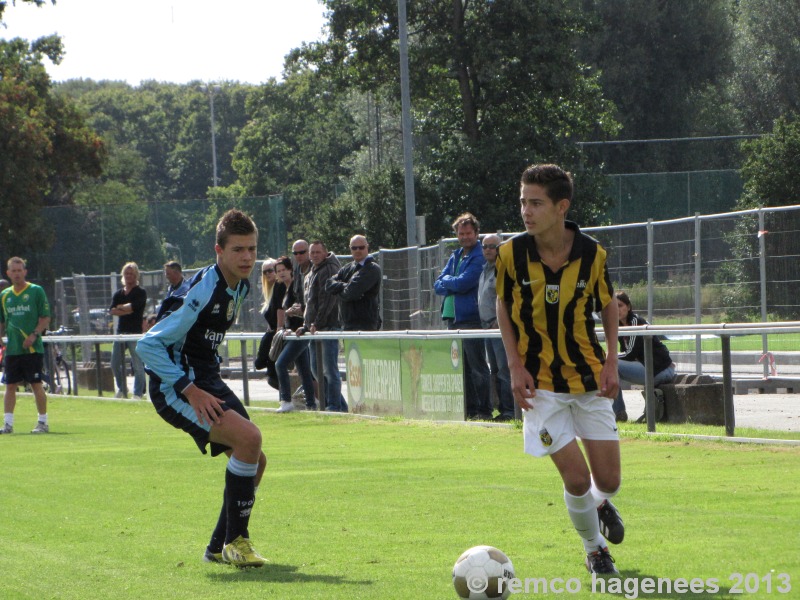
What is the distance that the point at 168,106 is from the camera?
486 feet

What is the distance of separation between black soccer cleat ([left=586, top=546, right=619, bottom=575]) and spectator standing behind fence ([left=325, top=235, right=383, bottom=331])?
9833 mm

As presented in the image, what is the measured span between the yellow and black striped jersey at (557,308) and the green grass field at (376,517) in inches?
35.3

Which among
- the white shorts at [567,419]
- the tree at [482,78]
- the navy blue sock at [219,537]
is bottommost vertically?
the navy blue sock at [219,537]

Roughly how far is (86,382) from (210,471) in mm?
16150

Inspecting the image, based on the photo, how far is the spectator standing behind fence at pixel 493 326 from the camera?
1349 centimetres

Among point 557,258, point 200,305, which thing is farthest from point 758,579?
point 200,305

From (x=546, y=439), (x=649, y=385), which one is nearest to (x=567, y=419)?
(x=546, y=439)

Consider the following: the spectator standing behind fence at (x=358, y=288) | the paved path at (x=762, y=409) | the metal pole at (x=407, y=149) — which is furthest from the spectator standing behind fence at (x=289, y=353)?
the metal pole at (x=407, y=149)

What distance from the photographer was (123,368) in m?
22.4

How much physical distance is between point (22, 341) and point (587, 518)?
1182 centimetres

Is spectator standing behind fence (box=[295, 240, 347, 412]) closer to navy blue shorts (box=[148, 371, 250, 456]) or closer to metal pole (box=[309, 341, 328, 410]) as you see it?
metal pole (box=[309, 341, 328, 410])

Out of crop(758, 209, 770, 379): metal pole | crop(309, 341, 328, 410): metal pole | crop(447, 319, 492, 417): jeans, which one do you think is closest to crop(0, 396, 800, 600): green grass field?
crop(447, 319, 492, 417): jeans

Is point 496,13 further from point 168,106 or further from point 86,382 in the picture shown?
point 168,106

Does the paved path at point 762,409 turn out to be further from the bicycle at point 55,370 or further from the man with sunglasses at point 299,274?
the bicycle at point 55,370
